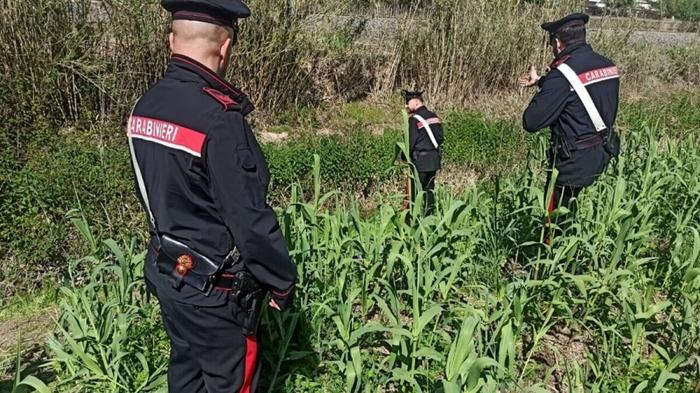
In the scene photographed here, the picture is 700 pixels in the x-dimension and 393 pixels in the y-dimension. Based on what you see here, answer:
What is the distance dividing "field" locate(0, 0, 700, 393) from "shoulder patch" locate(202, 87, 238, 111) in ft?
3.46

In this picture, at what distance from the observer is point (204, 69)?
1934 mm

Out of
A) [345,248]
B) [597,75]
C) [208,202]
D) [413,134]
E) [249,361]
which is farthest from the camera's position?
[413,134]

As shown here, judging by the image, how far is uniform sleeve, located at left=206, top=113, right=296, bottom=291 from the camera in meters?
1.86

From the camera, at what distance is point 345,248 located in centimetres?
316

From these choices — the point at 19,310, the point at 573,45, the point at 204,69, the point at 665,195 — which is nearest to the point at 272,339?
the point at 204,69

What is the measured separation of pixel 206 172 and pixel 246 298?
1.64 feet

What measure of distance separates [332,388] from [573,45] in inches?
112

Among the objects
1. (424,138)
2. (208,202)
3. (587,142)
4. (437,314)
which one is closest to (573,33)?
(587,142)

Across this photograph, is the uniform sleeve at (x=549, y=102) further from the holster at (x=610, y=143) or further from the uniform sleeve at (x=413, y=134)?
the uniform sleeve at (x=413, y=134)

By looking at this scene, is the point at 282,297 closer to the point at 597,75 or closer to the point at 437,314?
the point at 437,314

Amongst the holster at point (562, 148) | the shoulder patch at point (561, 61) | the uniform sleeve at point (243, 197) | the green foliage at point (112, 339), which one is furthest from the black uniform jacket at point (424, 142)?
the uniform sleeve at point (243, 197)

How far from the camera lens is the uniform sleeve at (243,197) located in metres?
1.86

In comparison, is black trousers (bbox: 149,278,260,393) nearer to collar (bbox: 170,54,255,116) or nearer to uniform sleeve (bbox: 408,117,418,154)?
collar (bbox: 170,54,255,116)

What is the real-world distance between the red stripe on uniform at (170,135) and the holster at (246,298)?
0.49 metres
